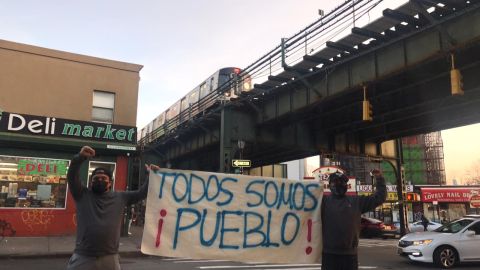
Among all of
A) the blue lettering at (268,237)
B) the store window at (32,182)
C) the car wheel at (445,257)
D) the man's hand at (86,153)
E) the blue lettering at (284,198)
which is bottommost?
the car wheel at (445,257)

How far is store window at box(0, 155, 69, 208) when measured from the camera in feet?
61.6

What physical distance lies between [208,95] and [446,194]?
44725 mm

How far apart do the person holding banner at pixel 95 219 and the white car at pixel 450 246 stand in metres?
11.9

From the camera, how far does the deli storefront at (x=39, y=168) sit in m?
18.7

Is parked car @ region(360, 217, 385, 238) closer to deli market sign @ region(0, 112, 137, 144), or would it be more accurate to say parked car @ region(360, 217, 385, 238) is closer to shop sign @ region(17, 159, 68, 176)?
deli market sign @ region(0, 112, 137, 144)

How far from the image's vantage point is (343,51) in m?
18.6

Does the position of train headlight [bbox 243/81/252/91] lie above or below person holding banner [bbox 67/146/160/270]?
above

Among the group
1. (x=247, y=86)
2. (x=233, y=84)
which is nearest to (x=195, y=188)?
(x=247, y=86)

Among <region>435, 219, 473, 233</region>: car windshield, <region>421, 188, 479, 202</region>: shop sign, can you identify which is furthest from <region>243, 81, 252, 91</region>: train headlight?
<region>421, 188, 479, 202</region>: shop sign

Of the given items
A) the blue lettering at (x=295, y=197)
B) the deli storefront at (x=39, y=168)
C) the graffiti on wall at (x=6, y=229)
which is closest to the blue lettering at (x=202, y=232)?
the blue lettering at (x=295, y=197)

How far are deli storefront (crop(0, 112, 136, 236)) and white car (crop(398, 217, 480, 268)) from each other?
1298 centimetres

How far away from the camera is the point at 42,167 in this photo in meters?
19.6

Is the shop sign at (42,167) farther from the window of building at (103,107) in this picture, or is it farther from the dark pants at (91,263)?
the dark pants at (91,263)

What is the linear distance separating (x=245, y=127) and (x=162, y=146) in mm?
15587
